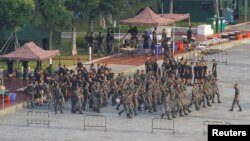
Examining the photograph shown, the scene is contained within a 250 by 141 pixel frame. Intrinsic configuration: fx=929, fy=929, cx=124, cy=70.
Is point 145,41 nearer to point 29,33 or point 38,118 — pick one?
Answer: point 29,33

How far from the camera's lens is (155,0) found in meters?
86.2

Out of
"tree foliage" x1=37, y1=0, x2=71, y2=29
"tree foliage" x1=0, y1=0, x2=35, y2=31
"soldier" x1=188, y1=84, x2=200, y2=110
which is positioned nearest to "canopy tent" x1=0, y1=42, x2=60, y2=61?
"tree foliage" x1=0, y1=0, x2=35, y2=31

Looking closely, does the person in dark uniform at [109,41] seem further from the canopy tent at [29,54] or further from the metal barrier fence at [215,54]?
the canopy tent at [29,54]

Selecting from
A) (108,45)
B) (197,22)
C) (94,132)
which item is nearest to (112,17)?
(197,22)

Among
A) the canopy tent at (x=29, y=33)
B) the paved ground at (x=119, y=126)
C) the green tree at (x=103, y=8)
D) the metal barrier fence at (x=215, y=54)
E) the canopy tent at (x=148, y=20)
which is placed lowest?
the paved ground at (x=119, y=126)

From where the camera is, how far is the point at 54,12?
54.3 m

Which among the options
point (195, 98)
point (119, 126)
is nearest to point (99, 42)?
point (195, 98)

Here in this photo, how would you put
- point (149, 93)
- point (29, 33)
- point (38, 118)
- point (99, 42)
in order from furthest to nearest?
point (99, 42), point (29, 33), point (149, 93), point (38, 118)

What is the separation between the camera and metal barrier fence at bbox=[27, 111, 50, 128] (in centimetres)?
3997

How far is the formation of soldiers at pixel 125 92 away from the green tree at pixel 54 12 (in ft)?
32.3

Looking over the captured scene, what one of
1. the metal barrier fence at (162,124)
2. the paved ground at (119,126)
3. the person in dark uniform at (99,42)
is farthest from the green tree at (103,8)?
the metal barrier fence at (162,124)

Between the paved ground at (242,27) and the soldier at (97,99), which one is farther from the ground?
the paved ground at (242,27)

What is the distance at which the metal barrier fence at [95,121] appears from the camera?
39.1 metres

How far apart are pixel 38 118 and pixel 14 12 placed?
1182 centimetres
